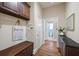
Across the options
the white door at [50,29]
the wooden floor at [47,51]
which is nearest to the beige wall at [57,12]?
the wooden floor at [47,51]

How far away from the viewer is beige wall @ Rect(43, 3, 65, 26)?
6121 mm

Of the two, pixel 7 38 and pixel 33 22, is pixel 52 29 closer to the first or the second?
pixel 33 22

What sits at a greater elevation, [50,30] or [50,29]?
[50,29]

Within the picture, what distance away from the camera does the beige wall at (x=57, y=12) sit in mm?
6121

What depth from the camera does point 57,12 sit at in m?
6.32

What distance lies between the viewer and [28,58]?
42.6 inches

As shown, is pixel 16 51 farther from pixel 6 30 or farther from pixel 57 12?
pixel 57 12

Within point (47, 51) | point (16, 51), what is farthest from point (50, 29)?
point (16, 51)

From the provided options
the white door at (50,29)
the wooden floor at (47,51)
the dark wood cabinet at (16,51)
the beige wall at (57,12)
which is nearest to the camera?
the dark wood cabinet at (16,51)

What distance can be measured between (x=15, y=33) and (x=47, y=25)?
6715 mm

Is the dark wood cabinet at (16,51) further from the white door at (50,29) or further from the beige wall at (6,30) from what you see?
the white door at (50,29)

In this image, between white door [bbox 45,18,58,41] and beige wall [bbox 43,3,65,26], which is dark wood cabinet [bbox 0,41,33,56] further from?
white door [bbox 45,18,58,41]

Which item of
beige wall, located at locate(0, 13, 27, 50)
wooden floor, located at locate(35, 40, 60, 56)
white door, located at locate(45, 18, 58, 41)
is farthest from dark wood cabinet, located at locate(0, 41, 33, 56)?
white door, located at locate(45, 18, 58, 41)

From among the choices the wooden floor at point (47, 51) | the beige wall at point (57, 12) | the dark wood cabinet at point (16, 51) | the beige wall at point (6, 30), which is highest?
the beige wall at point (57, 12)
